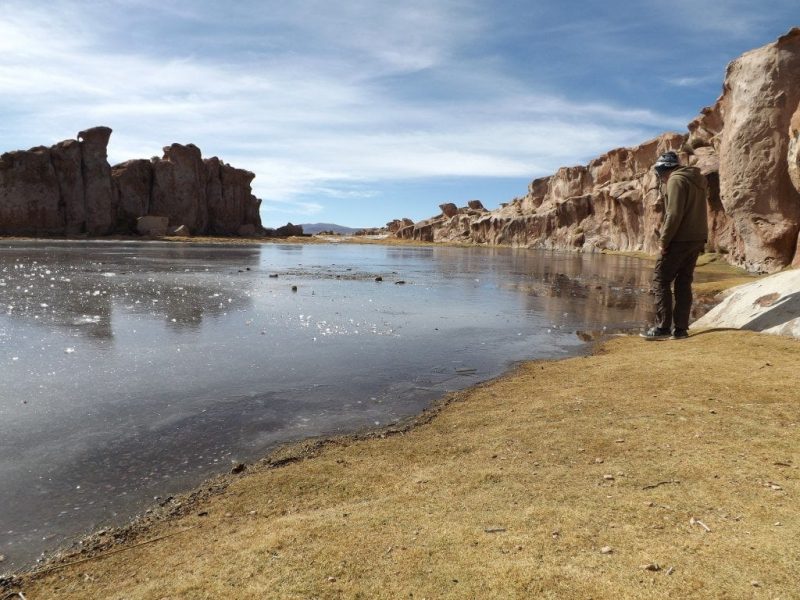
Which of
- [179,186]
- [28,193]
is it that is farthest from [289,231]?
[28,193]

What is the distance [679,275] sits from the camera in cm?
1165

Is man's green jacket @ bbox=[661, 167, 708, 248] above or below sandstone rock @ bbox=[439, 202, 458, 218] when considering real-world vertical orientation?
below

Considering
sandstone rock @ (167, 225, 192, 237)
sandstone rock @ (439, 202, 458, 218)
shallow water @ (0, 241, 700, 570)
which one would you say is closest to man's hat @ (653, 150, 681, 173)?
shallow water @ (0, 241, 700, 570)

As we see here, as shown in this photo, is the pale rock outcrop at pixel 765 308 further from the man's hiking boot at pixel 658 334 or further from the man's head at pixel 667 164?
the man's head at pixel 667 164

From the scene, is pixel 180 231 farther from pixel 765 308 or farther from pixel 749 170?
pixel 765 308

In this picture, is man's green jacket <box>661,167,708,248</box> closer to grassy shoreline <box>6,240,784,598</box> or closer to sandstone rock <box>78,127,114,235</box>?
grassy shoreline <box>6,240,784,598</box>

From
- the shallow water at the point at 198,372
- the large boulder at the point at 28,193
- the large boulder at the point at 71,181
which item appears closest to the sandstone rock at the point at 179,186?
the large boulder at the point at 71,181

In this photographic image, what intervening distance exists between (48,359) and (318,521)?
913 centimetres

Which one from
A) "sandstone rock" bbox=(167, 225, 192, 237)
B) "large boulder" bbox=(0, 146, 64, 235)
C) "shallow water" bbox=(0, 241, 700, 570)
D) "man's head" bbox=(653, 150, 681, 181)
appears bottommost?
"shallow water" bbox=(0, 241, 700, 570)

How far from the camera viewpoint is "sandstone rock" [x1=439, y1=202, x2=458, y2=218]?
191 metres

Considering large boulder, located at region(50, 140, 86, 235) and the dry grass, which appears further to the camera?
large boulder, located at region(50, 140, 86, 235)

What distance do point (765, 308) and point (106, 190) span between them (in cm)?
11243

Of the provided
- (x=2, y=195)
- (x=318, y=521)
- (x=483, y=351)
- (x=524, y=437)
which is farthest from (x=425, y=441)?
(x=2, y=195)

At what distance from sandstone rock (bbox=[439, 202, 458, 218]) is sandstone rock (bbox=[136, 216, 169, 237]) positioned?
106320 millimetres
